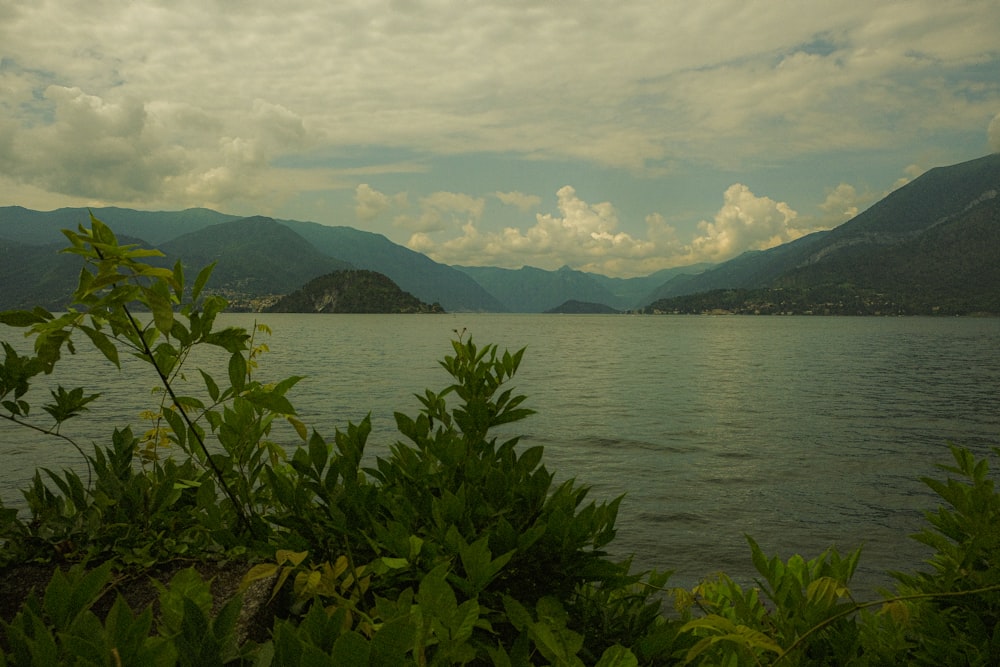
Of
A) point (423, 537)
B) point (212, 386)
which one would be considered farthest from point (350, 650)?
point (212, 386)

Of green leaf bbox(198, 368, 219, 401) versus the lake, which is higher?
green leaf bbox(198, 368, 219, 401)

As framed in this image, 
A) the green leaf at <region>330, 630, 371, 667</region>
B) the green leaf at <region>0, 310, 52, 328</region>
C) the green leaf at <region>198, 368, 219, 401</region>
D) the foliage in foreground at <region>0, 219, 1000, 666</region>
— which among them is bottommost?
the foliage in foreground at <region>0, 219, 1000, 666</region>

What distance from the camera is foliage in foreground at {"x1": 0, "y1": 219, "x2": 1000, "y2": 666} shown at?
2197 millimetres

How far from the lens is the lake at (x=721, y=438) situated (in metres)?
16.7

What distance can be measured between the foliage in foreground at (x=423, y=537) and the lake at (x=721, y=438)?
2.25ft

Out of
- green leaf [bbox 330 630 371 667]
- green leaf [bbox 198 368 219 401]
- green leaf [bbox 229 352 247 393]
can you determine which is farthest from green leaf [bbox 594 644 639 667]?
green leaf [bbox 198 368 219 401]

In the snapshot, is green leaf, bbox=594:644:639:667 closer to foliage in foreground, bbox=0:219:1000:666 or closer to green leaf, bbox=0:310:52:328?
foliage in foreground, bbox=0:219:1000:666

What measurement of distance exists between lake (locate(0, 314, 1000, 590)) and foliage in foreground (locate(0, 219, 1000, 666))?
685mm

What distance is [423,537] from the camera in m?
2.85

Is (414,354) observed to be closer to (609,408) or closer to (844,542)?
(609,408)

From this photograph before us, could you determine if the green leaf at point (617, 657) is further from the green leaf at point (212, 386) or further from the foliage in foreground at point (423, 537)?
the green leaf at point (212, 386)

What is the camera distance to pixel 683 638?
10.2ft

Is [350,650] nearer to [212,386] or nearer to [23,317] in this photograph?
[23,317]

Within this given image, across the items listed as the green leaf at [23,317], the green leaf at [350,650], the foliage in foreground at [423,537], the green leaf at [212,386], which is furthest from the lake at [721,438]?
the green leaf at [23,317]
